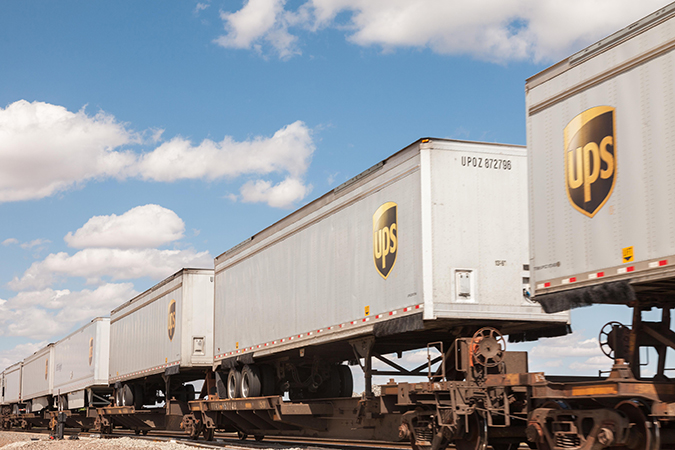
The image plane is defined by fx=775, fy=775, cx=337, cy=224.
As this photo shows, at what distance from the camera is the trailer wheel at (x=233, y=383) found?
1856 cm

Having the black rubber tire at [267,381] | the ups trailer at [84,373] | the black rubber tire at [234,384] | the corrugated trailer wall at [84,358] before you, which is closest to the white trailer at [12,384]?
the corrugated trailer wall at [84,358]

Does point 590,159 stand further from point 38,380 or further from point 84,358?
point 38,380

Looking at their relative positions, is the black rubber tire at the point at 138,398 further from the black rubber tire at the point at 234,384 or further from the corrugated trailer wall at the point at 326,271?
the black rubber tire at the point at 234,384

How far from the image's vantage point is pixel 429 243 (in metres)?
10.9

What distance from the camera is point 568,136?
27.8ft

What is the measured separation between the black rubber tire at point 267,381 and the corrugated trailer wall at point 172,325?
4400 mm

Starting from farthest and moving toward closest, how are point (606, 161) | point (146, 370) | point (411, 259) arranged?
point (146, 370), point (411, 259), point (606, 161)

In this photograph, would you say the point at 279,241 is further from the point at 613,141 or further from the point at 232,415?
the point at 613,141

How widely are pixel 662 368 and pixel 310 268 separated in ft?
26.1

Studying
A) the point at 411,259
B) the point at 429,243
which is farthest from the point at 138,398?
the point at 429,243

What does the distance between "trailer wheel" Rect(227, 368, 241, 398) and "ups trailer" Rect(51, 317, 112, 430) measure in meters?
14.3

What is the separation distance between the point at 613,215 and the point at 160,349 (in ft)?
61.6

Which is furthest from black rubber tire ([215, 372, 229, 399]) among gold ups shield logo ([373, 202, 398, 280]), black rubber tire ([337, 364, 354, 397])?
gold ups shield logo ([373, 202, 398, 280])

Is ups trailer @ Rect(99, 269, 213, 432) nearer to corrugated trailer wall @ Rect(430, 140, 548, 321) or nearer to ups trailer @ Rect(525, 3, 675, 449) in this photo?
corrugated trailer wall @ Rect(430, 140, 548, 321)
